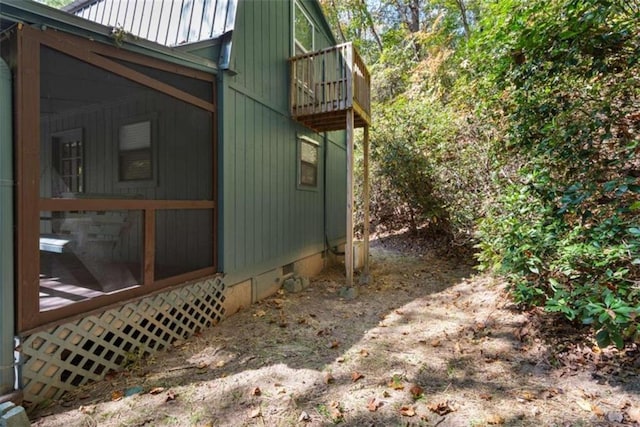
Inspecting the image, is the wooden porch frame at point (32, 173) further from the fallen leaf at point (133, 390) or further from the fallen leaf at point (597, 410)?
the fallen leaf at point (597, 410)

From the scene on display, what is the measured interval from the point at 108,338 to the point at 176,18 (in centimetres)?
426

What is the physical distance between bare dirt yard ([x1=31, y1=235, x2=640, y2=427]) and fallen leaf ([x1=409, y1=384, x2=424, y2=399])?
0.02 meters

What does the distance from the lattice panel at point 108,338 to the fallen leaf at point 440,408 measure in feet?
8.51

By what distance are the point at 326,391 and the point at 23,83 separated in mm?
3174

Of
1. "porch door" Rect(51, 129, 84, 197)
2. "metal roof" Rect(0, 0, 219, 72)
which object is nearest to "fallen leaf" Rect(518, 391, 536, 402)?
"metal roof" Rect(0, 0, 219, 72)

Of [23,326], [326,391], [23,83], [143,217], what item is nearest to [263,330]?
[326,391]

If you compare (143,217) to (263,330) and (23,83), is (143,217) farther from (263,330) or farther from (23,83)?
(263,330)

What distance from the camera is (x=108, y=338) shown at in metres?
3.10

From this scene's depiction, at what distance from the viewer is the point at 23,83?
234 cm

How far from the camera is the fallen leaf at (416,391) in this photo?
259cm

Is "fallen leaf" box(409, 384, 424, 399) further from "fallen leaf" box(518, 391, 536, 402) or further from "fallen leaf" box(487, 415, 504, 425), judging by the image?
"fallen leaf" box(518, 391, 536, 402)

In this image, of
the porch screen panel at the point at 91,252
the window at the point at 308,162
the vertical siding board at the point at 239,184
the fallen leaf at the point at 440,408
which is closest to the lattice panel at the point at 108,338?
the porch screen panel at the point at 91,252

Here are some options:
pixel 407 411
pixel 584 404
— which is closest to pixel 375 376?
pixel 407 411

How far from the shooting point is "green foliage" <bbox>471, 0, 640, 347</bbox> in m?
2.83
